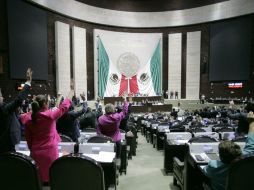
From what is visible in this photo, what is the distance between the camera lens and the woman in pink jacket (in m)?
2.66

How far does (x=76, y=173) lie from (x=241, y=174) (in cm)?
150

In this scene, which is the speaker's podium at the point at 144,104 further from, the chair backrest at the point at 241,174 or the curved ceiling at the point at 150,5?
the chair backrest at the point at 241,174

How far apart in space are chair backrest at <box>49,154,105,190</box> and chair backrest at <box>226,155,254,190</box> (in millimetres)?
1168

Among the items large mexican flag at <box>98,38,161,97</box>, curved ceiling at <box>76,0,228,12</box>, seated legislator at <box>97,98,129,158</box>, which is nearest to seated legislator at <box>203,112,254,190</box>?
seated legislator at <box>97,98,129,158</box>

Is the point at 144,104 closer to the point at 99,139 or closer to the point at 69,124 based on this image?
the point at 69,124

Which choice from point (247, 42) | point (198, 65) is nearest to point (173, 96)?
point (198, 65)

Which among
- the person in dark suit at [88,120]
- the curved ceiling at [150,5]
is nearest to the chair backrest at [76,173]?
the person in dark suit at [88,120]

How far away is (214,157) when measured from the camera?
3.08 metres

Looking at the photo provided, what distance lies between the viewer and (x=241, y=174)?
2.10 m

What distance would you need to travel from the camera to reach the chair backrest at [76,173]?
7.01 feet

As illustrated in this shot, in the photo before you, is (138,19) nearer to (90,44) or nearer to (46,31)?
(90,44)

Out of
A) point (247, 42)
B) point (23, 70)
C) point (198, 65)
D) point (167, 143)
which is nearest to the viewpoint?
point (167, 143)

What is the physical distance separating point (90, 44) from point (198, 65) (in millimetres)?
Result: 9586

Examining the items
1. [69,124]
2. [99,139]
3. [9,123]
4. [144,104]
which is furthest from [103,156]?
[144,104]
